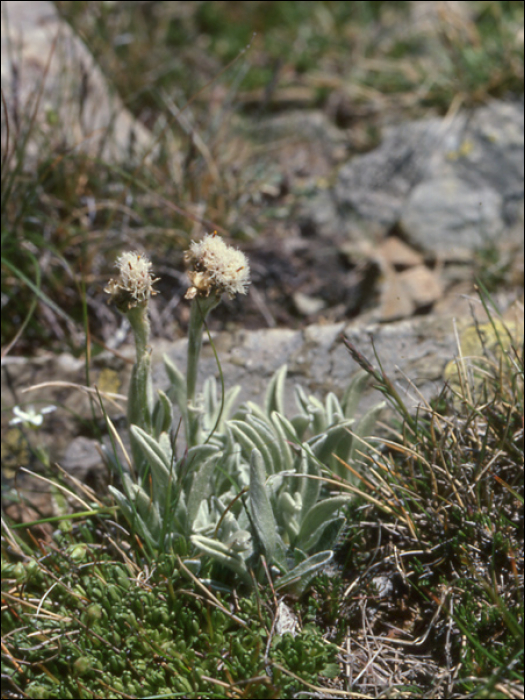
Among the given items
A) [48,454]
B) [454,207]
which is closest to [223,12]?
[454,207]

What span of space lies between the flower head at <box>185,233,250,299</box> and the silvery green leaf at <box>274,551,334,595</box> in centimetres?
84

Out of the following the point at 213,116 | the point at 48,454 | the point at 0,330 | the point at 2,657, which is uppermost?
the point at 213,116

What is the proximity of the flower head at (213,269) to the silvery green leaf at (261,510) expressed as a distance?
49 cm

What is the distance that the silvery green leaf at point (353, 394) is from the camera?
2160mm

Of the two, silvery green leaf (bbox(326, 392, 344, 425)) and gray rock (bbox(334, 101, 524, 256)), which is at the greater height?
gray rock (bbox(334, 101, 524, 256))

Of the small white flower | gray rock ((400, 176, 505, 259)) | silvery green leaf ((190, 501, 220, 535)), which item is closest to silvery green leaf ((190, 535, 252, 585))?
silvery green leaf ((190, 501, 220, 535))

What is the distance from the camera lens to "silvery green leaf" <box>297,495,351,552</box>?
1.83 meters

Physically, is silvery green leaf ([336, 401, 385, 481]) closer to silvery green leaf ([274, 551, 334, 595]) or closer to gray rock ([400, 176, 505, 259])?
silvery green leaf ([274, 551, 334, 595])

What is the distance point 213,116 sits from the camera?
13.1ft

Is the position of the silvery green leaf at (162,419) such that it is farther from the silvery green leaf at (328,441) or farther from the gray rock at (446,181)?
the gray rock at (446,181)

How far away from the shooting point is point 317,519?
1911 mm

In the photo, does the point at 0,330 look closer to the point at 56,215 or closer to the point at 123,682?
the point at 56,215

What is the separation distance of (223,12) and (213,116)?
5.02ft

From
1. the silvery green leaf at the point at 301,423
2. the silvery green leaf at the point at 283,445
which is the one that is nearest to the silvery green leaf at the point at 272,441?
the silvery green leaf at the point at 283,445
